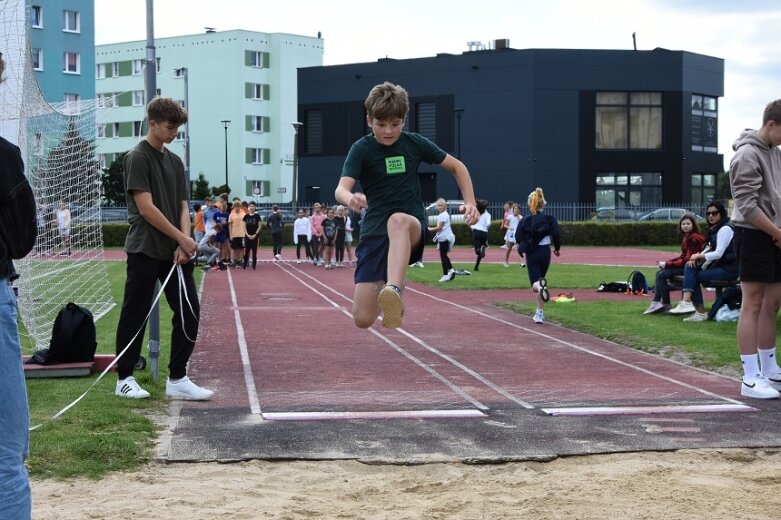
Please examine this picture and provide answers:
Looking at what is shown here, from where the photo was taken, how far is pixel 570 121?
55.8 m

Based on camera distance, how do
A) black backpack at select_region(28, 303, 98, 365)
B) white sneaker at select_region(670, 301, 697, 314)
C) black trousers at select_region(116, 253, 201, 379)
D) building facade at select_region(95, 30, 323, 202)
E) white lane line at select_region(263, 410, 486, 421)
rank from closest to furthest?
white lane line at select_region(263, 410, 486, 421)
black trousers at select_region(116, 253, 201, 379)
black backpack at select_region(28, 303, 98, 365)
white sneaker at select_region(670, 301, 697, 314)
building facade at select_region(95, 30, 323, 202)

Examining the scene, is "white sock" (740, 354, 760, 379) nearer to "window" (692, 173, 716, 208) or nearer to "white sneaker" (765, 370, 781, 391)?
"white sneaker" (765, 370, 781, 391)

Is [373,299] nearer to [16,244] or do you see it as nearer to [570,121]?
[16,244]

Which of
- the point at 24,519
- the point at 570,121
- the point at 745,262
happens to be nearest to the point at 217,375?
the point at 745,262

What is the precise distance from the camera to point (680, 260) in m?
14.5

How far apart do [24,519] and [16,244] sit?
104cm

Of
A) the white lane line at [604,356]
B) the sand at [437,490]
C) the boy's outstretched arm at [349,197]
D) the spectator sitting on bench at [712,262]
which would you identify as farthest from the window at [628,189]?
the sand at [437,490]

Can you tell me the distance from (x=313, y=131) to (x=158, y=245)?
55410mm

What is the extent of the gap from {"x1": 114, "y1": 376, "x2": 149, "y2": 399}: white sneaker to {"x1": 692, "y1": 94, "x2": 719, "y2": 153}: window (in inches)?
2133

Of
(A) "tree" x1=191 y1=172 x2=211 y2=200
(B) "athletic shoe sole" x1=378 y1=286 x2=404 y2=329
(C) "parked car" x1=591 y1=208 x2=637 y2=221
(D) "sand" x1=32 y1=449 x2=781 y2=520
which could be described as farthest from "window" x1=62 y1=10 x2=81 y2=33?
(D) "sand" x1=32 y1=449 x2=781 y2=520

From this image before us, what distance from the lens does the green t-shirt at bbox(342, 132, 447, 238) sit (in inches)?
260

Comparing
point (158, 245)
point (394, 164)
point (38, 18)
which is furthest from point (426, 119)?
point (394, 164)

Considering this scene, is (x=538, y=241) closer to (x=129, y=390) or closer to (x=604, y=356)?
(x=604, y=356)

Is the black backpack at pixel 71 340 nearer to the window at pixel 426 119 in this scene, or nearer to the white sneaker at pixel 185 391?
the white sneaker at pixel 185 391
